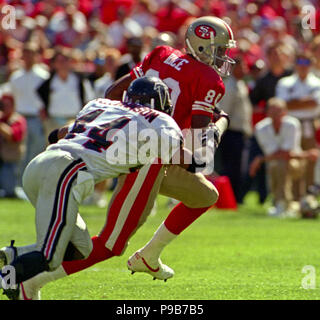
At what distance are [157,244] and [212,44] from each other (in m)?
1.37

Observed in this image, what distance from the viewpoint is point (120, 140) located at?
489 centimetres

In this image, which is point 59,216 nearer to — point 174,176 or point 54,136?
point 54,136

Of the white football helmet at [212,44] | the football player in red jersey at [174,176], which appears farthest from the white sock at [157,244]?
the white football helmet at [212,44]

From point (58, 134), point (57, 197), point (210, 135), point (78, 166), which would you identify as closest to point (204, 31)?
point (210, 135)

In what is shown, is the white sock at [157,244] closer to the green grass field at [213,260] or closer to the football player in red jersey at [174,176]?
the football player in red jersey at [174,176]

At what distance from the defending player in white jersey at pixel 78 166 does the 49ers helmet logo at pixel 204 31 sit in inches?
38.9

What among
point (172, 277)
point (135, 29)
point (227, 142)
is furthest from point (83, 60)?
point (172, 277)

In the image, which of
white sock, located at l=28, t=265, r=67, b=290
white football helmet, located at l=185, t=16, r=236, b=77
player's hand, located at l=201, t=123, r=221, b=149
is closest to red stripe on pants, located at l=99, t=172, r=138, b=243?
white sock, located at l=28, t=265, r=67, b=290

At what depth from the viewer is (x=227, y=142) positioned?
1187 cm

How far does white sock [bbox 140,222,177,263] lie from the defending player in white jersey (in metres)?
0.98

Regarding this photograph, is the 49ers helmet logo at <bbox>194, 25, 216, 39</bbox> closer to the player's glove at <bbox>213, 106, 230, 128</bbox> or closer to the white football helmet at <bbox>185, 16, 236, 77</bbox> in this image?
the white football helmet at <bbox>185, 16, 236, 77</bbox>

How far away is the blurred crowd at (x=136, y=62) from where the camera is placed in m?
11.4

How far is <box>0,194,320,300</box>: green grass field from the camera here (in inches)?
221
